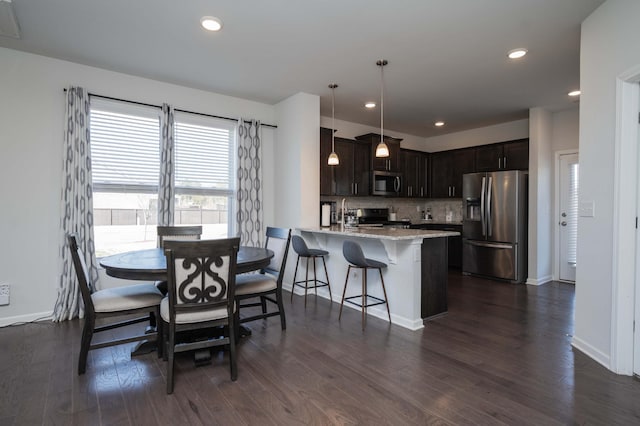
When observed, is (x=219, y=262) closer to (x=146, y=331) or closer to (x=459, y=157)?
(x=146, y=331)

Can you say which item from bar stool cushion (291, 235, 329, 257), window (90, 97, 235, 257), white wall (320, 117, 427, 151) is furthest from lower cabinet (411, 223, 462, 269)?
window (90, 97, 235, 257)

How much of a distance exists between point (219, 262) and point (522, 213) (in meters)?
5.00

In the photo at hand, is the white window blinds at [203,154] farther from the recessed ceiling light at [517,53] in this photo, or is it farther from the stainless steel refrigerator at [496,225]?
the stainless steel refrigerator at [496,225]

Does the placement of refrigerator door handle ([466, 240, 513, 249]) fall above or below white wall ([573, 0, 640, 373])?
below

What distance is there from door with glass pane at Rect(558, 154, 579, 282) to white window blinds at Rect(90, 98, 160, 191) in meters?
6.07

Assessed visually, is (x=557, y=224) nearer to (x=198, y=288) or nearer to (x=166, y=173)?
(x=198, y=288)

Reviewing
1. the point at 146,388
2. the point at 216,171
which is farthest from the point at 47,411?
the point at 216,171

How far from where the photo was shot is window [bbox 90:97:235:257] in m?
3.89

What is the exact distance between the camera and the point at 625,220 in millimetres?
2383

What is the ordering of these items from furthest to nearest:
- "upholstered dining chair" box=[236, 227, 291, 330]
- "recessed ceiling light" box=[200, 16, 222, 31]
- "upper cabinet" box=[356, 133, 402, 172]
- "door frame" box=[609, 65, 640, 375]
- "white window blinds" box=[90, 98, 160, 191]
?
1. "upper cabinet" box=[356, 133, 402, 172]
2. "white window blinds" box=[90, 98, 160, 191]
3. "upholstered dining chair" box=[236, 227, 291, 330]
4. "recessed ceiling light" box=[200, 16, 222, 31]
5. "door frame" box=[609, 65, 640, 375]

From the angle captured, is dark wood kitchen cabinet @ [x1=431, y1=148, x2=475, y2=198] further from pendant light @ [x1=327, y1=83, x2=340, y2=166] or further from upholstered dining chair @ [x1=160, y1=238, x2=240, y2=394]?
upholstered dining chair @ [x1=160, y1=238, x2=240, y2=394]

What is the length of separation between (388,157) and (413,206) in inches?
67.8

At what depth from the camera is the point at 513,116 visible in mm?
5785

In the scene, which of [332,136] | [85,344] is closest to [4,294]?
[85,344]
